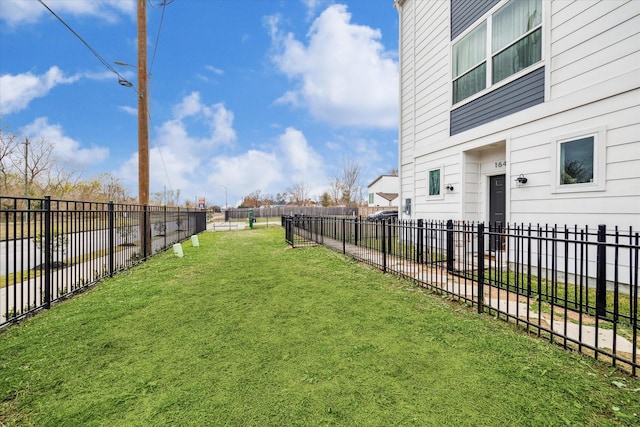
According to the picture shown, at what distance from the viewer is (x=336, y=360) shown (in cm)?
268

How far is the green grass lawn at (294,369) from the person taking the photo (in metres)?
1.98

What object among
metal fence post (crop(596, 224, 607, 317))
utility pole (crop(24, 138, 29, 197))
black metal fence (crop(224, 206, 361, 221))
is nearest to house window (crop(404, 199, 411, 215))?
metal fence post (crop(596, 224, 607, 317))

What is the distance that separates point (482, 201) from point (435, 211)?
4.70 ft

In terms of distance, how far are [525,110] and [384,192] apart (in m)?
40.0

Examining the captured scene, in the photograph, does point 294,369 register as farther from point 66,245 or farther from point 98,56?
point 98,56

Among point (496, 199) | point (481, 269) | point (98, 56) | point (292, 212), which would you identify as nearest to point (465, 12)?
point (496, 199)

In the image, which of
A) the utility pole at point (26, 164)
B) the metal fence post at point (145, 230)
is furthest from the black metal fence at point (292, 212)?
the metal fence post at point (145, 230)

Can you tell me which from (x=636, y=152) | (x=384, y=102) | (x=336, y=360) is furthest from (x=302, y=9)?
(x=336, y=360)

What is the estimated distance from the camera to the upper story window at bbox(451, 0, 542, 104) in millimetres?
6280

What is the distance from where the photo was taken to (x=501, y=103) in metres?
7.10

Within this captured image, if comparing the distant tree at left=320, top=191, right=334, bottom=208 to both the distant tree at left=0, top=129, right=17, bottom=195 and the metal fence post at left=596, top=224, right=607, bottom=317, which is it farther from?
the metal fence post at left=596, top=224, right=607, bottom=317

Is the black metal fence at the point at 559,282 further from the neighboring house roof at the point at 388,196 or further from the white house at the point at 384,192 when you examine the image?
the white house at the point at 384,192

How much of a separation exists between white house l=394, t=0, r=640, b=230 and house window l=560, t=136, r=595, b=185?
2 centimetres

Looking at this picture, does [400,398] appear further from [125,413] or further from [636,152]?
[636,152]
